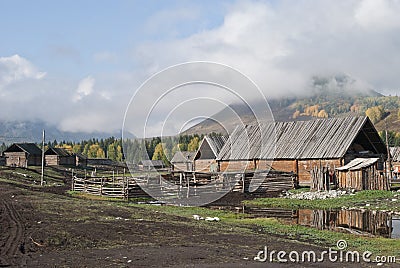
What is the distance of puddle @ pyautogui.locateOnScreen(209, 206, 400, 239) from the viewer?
809 inches

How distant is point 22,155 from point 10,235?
265ft

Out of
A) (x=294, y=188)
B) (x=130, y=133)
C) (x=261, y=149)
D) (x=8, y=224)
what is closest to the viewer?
(x=8, y=224)

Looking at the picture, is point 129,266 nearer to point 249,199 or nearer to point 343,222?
point 343,222

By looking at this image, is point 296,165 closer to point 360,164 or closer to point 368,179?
point 360,164

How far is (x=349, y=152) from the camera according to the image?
1799 inches

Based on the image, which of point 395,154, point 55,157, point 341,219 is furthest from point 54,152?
point 341,219

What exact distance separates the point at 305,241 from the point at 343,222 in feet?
21.3

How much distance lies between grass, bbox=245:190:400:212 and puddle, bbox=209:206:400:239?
6.08 ft

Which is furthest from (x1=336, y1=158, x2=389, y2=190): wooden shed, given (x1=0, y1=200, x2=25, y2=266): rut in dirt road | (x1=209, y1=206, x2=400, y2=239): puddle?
(x1=0, y1=200, x2=25, y2=266): rut in dirt road

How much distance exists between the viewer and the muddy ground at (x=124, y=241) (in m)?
13.7

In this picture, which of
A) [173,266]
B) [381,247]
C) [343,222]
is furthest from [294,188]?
[173,266]

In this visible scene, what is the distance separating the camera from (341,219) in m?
24.4

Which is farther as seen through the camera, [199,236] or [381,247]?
[199,236]

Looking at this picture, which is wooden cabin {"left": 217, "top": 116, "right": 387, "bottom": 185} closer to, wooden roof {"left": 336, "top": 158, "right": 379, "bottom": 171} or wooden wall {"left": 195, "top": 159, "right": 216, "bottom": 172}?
wooden roof {"left": 336, "top": 158, "right": 379, "bottom": 171}
